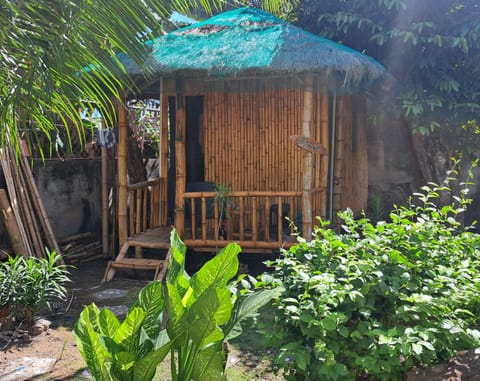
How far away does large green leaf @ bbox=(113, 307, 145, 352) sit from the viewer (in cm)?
246

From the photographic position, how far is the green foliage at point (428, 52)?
24.6 feet

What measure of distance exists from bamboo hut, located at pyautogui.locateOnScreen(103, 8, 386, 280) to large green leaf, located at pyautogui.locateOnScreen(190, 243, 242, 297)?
357 cm

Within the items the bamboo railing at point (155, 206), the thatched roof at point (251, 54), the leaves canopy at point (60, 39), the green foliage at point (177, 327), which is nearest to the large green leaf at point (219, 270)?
the green foliage at point (177, 327)

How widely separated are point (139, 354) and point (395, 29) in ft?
21.5

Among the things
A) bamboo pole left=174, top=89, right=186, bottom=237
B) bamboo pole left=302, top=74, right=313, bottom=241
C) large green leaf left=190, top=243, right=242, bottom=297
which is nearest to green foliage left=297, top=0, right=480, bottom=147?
bamboo pole left=302, top=74, right=313, bottom=241

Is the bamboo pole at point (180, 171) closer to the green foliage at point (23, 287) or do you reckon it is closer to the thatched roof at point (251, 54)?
the thatched roof at point (251, 54)

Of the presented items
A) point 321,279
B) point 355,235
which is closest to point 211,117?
point 355,235

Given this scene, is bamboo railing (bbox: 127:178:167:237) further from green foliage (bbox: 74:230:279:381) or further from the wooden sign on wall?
green foliage (bbox: 74:230:279:381)

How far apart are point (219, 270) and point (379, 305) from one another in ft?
2.76

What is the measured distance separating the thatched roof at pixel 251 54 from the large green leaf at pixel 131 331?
3.63 m

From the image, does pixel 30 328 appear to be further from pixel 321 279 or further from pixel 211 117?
pixel 211 117

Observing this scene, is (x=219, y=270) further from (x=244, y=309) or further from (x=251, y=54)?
(x=251, y=54)

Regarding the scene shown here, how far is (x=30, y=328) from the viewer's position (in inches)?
184

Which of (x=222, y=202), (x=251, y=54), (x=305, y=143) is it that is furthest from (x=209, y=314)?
(x=222, y=202)
